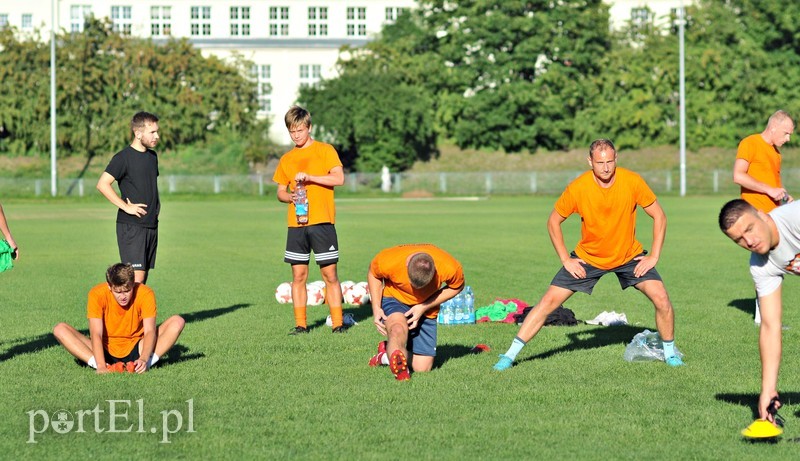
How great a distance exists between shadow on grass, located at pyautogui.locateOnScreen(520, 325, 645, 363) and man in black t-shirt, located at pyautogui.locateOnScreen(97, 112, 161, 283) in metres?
3.98

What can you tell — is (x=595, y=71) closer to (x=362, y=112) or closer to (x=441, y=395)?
(x=362, y=112)

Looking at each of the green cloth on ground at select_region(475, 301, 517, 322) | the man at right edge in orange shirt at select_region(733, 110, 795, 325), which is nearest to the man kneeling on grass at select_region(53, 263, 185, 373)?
the green cloth on ground at select_region(475, 301, 517, 322)

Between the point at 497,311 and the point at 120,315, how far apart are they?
511 cm

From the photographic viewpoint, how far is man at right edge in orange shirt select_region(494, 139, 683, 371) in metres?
10.2

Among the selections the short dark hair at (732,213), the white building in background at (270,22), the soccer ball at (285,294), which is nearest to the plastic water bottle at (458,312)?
the soccer ball at (285,294)

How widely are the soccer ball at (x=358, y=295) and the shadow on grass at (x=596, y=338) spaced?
3756 millimetres

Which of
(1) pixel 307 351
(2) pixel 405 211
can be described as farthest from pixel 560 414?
(2) pixel 405 211

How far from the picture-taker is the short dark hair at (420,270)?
31.1 ft

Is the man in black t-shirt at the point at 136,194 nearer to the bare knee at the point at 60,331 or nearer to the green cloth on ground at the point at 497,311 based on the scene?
the bare knee at the point at 60,331

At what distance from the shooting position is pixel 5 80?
72.5m

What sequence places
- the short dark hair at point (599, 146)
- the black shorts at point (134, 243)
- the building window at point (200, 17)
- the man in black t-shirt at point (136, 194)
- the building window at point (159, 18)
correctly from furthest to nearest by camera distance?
the building window at point (159, 18) < the building window at point (200, 17) < the black shorts at point (134, 243) < the man in black t-shirt at point (136, 194) < the short dark hair at point (599, 146)

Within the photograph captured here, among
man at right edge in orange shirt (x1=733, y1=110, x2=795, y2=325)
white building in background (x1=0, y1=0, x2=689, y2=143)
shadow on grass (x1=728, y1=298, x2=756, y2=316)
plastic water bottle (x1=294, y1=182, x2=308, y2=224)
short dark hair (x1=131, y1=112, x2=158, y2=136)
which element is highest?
white building in background (x1=0, y1=0, x2=689, y2=143)

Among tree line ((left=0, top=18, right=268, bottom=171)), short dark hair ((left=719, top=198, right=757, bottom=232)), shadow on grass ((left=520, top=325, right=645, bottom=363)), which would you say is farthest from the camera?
tree line ((left=0, top=18, right=268, bottom=171))

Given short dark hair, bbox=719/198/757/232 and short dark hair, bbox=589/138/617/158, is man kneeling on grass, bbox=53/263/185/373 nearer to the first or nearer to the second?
short dark hair, bbox=589/138/617/158
